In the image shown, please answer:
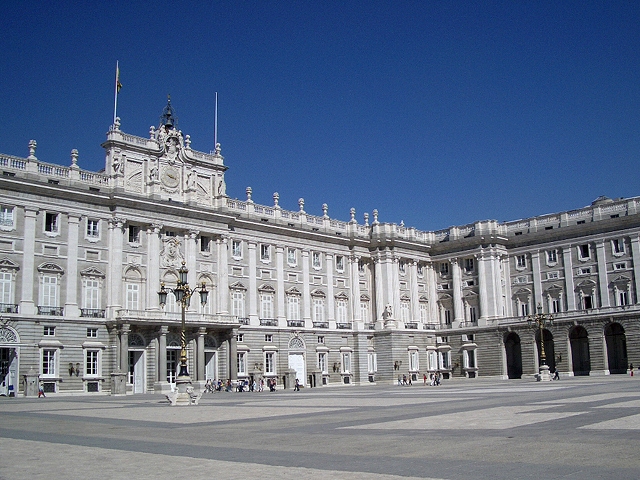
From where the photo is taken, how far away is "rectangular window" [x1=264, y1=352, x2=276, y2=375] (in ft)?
205

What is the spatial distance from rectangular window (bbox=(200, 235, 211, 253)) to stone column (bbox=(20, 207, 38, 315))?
14.3m

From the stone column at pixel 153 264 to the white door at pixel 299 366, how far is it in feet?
50.7

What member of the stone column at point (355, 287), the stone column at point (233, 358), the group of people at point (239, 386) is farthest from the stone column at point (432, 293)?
the stone column at point (233, 358)

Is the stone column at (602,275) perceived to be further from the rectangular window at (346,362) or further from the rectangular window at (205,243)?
the rectangular window at (205,243)

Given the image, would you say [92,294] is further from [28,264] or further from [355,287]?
[355,287]

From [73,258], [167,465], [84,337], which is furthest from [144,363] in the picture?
[167,465]

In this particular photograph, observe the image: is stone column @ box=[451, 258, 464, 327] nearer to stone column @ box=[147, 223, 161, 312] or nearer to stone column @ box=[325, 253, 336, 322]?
stone column @ box=[325, 253, 336, 322]

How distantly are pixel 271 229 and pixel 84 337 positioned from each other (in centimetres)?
2034

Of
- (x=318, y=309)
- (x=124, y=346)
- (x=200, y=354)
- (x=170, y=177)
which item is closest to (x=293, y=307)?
(x=318, y=309)

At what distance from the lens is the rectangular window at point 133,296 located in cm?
5392

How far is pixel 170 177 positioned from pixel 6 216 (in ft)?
45.6

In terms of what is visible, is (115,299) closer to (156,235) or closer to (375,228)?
(156,235)

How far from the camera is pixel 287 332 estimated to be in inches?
2537

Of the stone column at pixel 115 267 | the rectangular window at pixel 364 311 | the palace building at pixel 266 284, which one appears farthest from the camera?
the rectangular window at pixel 364 311
